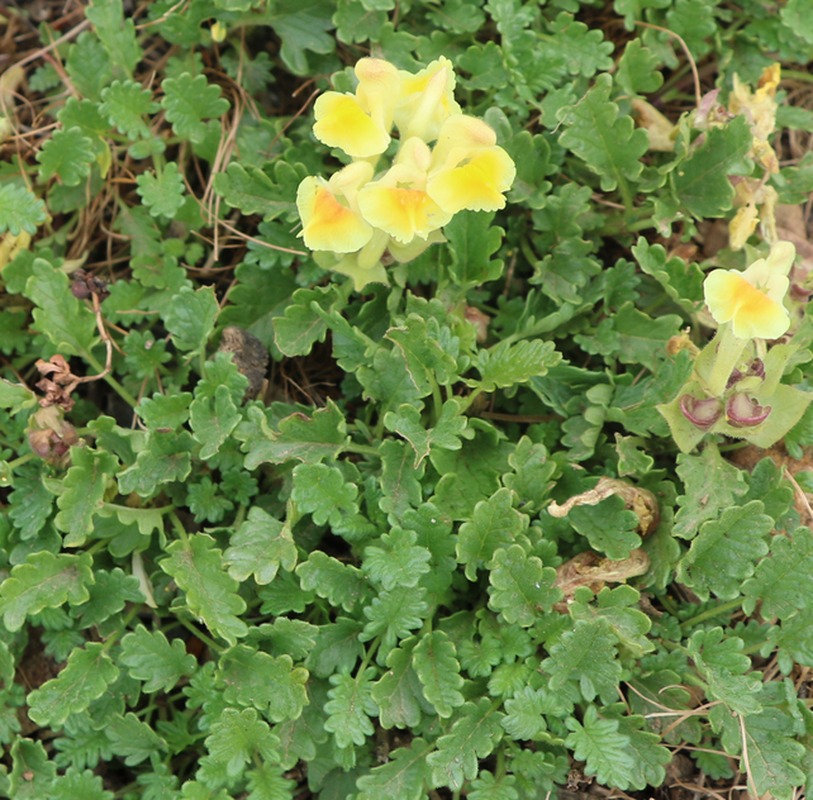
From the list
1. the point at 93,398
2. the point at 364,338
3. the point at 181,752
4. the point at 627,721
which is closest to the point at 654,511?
the point at 627,721

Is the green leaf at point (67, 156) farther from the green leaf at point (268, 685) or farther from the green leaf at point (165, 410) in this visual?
the green leaf at point (268, 685)

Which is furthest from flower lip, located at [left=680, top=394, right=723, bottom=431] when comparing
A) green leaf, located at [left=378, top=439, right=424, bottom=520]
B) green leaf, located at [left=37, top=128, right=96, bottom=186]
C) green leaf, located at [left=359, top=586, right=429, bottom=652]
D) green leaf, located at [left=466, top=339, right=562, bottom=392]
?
green leaf, located at [left=37, top=128, right=96, bottom=186]

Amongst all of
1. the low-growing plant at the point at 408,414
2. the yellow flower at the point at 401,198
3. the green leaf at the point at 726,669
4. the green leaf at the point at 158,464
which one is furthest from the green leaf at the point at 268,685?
the yellow flower at the point at 401,198

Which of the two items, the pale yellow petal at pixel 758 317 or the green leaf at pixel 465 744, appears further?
the green leaf at pixel 465 744

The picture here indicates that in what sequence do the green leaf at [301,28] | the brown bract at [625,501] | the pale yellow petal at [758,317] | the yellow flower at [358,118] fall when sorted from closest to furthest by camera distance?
the pale yellow petal at [758,317] < the yellow flower at [358,118] < the brown bract at [625,501] < the green leaf at [301,28]

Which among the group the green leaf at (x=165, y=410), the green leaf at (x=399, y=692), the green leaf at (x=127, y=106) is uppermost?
the green leaf at (x=127, y=106)

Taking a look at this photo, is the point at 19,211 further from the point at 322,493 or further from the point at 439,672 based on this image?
the point at 439,672

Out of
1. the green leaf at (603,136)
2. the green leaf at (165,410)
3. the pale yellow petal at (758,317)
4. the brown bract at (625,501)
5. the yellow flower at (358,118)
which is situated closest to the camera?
the pale yellow petal at (758,317)
